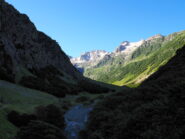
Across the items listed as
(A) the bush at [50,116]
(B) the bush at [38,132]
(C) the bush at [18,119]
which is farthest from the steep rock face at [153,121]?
(A) the bush at [50,116]

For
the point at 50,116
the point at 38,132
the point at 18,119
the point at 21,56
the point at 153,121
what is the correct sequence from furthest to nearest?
the point at 21,56 < the point at 50,116 < the point at 18,119 < the point at 38,132 < the point at 153,121

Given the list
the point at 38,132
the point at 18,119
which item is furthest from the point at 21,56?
the point at 38,132

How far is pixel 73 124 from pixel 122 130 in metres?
16.8

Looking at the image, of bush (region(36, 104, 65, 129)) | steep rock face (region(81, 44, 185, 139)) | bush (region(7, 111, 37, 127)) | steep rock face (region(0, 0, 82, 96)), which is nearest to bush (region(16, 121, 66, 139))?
steep rock face (region(81, 44, 185, 139))

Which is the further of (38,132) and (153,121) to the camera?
(38,132)

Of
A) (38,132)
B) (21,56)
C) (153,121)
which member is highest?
(21,56)

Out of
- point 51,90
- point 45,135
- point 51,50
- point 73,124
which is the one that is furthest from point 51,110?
point 51,50

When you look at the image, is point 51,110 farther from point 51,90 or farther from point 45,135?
point 51,90

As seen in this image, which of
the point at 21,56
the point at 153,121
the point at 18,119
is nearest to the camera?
the point at 153,121

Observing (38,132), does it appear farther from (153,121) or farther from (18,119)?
(153,121)

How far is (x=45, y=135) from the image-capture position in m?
16.1

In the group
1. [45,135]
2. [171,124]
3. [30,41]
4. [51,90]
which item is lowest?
[45,135]

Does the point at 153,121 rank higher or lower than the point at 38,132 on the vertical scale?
higher

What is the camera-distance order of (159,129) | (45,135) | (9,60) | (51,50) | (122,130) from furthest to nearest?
(51,50) < (9,60) < (45,135) < (122,130) < (159,129)
